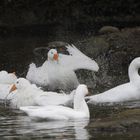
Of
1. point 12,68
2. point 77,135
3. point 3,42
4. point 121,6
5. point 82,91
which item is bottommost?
point 77,135

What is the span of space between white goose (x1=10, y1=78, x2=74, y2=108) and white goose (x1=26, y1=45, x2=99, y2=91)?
1.99 meters

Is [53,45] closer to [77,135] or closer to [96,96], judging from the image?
[96,96]

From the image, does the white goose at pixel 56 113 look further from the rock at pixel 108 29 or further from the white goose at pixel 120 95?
the rock at pixel 108 29

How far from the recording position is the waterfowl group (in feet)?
35.1

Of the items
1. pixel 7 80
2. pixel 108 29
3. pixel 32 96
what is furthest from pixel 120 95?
pixel 108 29

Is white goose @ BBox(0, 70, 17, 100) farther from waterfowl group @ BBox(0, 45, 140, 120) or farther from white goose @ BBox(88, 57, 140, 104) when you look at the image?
white goose @ BBox(88, 57, 140, 104)

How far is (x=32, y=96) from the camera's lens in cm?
1271

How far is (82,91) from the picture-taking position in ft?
36.6

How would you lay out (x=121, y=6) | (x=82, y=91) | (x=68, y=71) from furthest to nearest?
(x=121, y=6) → (x=68, y=71) → (x=82, y=91)

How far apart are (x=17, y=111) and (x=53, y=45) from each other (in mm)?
7857

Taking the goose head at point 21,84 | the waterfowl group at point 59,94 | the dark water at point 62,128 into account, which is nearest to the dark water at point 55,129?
the dark water at point 62,128

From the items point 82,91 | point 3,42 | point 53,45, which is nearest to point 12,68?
point 53,45

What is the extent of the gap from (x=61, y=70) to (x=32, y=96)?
2.97 m

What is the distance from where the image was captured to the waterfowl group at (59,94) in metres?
10.7
